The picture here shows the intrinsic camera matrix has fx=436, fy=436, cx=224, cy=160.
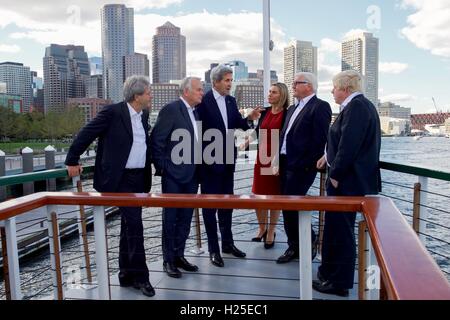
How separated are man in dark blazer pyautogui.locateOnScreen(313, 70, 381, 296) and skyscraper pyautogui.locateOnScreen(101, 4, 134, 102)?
443cm

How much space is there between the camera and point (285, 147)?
143 inches

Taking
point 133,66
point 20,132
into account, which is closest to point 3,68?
point 20,132

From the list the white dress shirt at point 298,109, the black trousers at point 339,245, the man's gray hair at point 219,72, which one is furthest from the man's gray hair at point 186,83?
the black trousers at point 339,245

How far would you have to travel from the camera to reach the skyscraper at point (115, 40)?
6879mm

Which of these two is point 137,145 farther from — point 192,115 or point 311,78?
point 311,78

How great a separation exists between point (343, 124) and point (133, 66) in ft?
15.3

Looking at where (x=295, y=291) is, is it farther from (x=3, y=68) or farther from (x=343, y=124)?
(x=3, y=68)

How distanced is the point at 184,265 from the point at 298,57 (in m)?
2.71

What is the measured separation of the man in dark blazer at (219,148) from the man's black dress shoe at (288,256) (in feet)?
1.30

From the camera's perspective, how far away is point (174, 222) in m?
3.39

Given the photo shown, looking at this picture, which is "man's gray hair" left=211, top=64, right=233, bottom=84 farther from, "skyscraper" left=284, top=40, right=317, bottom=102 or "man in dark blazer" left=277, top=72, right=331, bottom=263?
"skyscraper" left=284, top=40, right=317, bottom=102

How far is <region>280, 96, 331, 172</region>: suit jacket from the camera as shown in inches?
135
